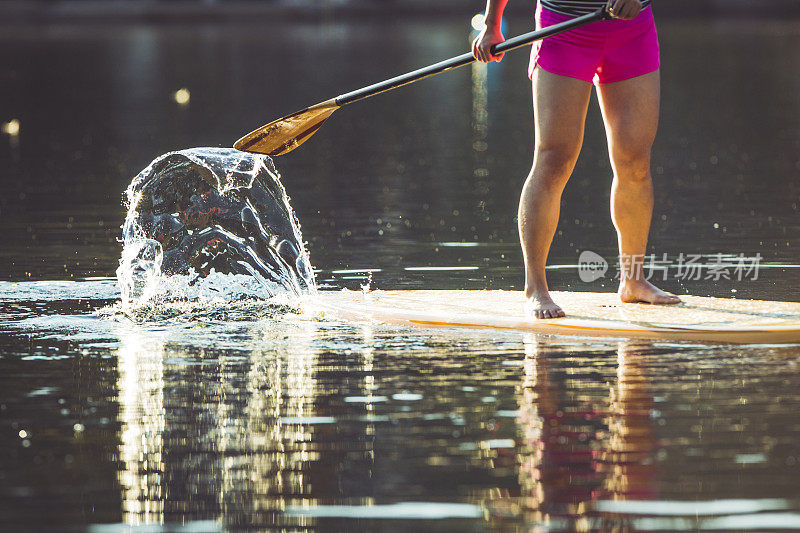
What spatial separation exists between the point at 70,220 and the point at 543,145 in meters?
4.21

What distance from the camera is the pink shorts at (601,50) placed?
244 inches

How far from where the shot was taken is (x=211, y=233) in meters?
7.54

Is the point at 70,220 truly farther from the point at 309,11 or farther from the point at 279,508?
the point at 309,11

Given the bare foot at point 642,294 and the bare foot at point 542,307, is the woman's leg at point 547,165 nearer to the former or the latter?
the bare foot at point 542,307

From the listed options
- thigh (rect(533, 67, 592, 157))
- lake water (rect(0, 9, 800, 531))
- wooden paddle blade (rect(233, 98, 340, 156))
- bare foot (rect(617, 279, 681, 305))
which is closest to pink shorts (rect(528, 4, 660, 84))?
thigh (rect(533, 67, 592, 157))

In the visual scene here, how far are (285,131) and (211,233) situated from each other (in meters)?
0.61

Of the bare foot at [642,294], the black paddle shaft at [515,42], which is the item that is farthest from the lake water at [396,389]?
the black paddle shaft at [515,42]

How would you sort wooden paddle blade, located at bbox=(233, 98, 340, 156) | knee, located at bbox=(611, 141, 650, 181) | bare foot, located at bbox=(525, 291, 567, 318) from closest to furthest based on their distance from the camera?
bare foot, located at bbox=(525, 291, 567, 318) < knee, located at bbox=(611, 141, 650, 181) < wooden paddle blade, located at bbox=(233, 98, 340, 156)

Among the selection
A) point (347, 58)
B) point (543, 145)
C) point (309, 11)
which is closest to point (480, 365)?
point (543, 145)

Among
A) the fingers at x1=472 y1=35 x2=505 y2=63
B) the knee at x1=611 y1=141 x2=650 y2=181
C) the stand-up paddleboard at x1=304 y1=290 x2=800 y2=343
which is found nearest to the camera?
the stand-up paddleboard at x1=304 y1=290 x2=800 y2=343

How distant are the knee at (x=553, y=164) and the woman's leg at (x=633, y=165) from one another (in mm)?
222

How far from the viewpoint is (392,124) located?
61.0ft

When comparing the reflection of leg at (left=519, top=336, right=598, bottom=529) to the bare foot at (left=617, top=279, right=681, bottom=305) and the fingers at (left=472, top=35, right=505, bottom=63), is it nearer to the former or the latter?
the bare foot at (left=617, top=279, right=681, bottom=305)

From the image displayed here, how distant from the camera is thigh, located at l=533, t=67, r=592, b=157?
20.4 ft
